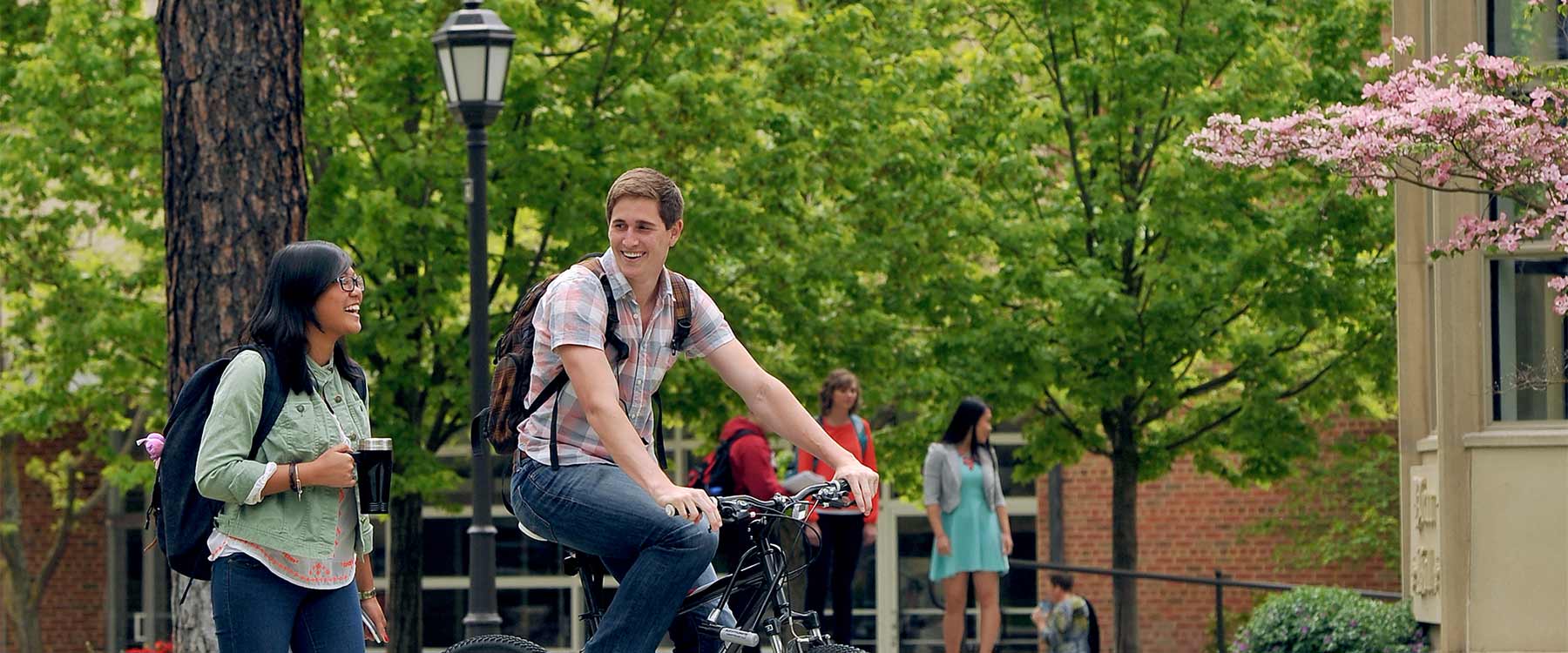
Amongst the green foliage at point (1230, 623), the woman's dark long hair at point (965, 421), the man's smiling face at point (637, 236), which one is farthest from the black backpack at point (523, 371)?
the green foliage at point (1230, 623)

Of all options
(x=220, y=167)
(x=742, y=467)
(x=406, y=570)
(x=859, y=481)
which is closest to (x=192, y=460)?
(x=859, y=481)

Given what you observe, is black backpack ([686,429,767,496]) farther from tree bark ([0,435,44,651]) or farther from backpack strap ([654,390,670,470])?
tree bark ([0,435,44,651])

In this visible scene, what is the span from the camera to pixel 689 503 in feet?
16.6

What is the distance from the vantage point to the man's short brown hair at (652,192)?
5.43m

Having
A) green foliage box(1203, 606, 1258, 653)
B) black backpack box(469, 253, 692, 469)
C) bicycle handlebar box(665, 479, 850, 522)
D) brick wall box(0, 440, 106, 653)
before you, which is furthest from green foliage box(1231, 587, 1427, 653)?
brick wall box(0, 440, 106, 653)

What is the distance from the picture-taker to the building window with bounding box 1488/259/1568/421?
12484 millimetres

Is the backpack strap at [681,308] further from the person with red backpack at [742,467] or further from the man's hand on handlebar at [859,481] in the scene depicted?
the person with red backpack at [742,467]

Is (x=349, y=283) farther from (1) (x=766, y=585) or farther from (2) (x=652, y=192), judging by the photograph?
(1) (x=766, y=585)

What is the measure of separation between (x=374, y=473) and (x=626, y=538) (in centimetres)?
67

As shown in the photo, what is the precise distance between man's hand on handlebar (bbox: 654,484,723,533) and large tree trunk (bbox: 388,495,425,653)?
13.0 metres

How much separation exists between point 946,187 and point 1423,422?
5528mm

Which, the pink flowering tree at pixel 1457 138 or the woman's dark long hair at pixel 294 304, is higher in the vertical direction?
the pink flowering tree at pixel 1457 138

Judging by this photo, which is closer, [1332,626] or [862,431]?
[862,431]

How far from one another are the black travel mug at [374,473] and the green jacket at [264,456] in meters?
0.05
